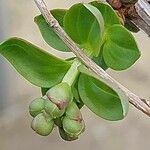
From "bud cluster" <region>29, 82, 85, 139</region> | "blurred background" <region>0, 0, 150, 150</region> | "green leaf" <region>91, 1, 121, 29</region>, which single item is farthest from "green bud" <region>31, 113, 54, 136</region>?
"blurred background" <region>0, 0, 150, 150</region>

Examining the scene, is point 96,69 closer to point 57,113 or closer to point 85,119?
point 57,113

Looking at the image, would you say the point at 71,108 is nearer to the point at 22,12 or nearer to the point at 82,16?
the point at 82,16

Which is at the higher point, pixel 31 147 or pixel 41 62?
pixel 41 62

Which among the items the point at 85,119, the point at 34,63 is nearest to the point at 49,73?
the point at 34,63

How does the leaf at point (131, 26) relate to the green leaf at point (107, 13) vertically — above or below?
below

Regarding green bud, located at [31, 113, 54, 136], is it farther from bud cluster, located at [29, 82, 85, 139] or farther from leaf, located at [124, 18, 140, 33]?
leaf, located at [124, 18, 140, 33]

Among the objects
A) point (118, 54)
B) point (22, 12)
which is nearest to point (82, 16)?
point (118, 54)

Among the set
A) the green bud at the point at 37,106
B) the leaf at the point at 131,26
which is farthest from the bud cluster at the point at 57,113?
the leaf at the point at 131,26

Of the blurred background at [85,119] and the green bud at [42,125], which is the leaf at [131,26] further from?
the blurred background at [85,119]
